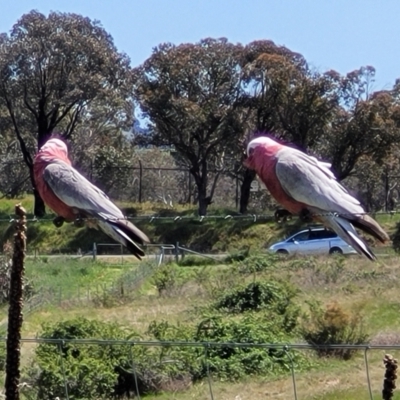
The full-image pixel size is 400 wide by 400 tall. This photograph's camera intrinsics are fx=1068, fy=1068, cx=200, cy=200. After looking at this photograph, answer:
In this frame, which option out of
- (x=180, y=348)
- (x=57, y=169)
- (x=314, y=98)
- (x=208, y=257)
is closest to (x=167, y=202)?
(x=314, y=98)

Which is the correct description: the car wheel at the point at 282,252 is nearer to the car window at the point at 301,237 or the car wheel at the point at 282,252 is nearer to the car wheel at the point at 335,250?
the car window at the point at 301,237

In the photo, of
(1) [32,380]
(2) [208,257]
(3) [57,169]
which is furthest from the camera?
(2) [208,257]

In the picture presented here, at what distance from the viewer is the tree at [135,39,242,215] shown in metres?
34.3

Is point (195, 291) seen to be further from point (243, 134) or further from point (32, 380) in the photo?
point (243, 134)

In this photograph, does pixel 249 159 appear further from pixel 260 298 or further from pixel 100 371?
pixel 260 298

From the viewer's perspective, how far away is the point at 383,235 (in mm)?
4375

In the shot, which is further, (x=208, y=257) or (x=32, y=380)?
(x=208, y=257)

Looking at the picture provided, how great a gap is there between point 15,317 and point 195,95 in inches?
1245

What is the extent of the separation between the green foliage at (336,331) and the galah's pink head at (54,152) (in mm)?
9809

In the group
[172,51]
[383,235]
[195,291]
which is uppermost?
[172,51]

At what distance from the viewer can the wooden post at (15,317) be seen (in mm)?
3393

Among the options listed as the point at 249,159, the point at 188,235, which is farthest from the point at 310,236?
the point at 249,159

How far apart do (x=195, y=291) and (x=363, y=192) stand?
16.5m

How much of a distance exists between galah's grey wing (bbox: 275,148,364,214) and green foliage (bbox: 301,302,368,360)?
1027cm
